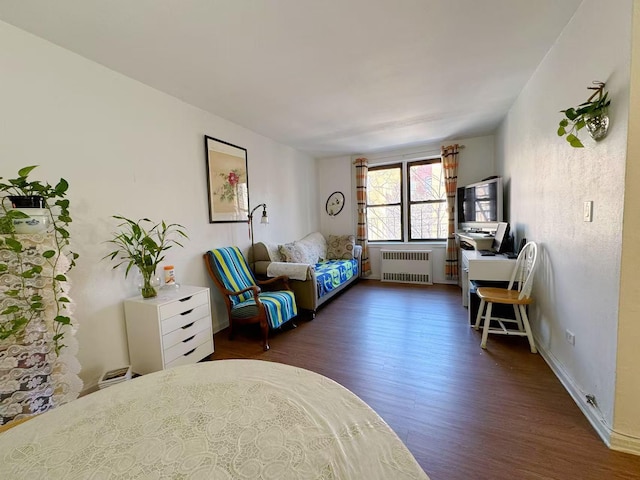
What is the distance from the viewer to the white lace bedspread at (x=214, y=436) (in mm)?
575

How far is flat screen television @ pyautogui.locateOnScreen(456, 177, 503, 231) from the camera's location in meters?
3.33

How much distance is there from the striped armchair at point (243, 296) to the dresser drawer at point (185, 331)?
1.28ft

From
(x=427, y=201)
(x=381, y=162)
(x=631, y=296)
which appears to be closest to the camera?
(x=631, y=296)

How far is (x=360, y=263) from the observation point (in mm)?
5211

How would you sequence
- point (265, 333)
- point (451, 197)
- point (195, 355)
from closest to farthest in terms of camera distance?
point (195, 355) < point (265, 333) < point (451, 197)

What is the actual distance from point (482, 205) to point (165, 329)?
3.87m

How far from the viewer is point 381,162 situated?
5105 millimetres

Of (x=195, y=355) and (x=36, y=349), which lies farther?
(x=195, y=355)

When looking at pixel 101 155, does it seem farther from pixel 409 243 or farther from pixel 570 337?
pixel 409 243

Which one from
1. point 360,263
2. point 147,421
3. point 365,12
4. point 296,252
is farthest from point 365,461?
point 360,263

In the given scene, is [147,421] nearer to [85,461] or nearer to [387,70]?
[85,461]

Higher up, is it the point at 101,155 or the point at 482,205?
the point at 101,155

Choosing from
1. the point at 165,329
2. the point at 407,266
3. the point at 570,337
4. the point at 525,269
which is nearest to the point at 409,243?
the point at 407,266

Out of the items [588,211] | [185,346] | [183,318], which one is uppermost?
[588,211]
